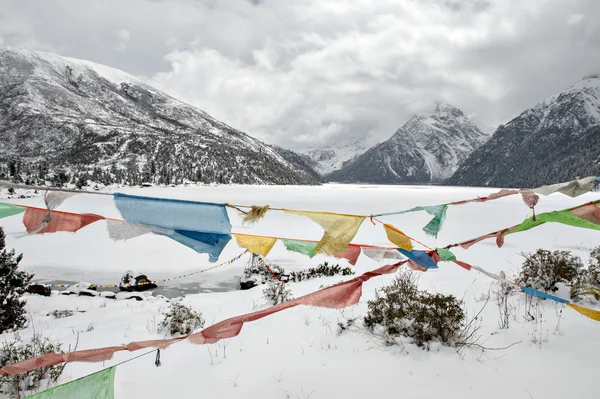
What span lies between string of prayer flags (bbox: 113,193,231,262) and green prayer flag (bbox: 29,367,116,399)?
68.9 inches

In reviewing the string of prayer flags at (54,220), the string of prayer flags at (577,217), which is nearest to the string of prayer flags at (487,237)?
the string of prayer flags at (577,217)

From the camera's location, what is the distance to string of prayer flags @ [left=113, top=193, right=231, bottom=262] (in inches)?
169

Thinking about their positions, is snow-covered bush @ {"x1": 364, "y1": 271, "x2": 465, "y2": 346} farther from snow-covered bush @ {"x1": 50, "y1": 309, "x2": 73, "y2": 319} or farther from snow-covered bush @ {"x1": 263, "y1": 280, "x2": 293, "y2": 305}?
snow-covered bush @ {"x1": 50, "y1": 309, "x2": 73, "y2": 319}

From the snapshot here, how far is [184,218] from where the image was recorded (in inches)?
170

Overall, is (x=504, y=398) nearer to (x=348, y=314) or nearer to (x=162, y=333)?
(x=348, y=314)

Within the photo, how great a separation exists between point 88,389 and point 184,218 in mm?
2070

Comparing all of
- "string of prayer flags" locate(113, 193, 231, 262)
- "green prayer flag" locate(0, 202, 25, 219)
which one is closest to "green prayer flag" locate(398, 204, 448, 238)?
"string of prayer flags" locate(113, 193, 231, 262)

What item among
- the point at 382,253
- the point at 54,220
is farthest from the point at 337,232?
the point at 54,220

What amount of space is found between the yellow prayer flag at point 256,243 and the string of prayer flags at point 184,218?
36 centimetres

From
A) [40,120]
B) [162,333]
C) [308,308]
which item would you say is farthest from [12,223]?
[40,120]

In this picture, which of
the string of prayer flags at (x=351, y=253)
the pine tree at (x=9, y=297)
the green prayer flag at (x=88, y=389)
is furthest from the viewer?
the pine tree at (x=9, y=297)

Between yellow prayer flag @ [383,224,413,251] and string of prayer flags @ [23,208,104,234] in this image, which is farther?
string of prayer flags @ [23,208,104,234]

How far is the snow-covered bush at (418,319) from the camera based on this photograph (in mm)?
5500

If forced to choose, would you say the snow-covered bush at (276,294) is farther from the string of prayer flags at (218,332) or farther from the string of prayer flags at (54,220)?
the string of prayer flags at (218,332)
